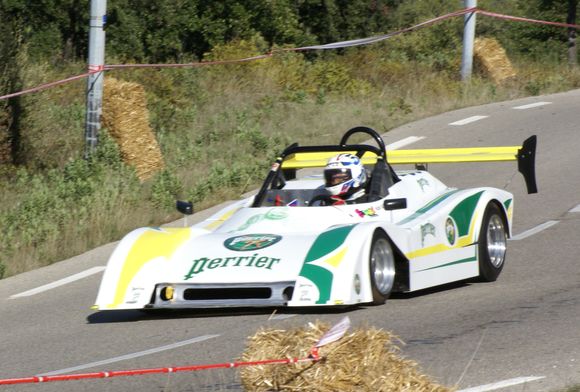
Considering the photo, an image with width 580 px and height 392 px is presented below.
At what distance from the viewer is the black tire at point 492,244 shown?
36.3 ft

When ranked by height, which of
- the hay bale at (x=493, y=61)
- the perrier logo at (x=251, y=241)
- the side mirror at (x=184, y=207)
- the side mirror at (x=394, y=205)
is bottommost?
the perrier logo at (x=251, y=241)

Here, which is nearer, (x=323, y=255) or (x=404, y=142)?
(x=323, y=255)

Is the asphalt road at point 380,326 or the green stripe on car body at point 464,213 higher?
the green stripe on car body at point 464,213

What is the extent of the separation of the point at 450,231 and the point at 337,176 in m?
1.14

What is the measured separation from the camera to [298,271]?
9.09m

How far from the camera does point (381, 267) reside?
977 cm

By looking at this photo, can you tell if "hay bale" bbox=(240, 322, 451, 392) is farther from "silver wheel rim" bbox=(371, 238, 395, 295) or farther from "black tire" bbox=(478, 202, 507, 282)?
"black tire" bbox=(478, 202, 507, 282)

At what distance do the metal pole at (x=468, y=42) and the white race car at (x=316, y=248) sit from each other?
1331 centimetres

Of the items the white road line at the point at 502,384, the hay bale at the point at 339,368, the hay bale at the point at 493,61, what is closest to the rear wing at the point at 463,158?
the white road line at the point at 502,384

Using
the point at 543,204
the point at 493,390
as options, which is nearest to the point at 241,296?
the point at 493,390

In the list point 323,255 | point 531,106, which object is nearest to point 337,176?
point 323,255

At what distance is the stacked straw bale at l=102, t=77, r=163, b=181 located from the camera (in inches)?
687

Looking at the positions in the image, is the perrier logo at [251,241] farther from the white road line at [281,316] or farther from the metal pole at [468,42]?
the metal pole at [468,42]

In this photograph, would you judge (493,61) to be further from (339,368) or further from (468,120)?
(339,368)
